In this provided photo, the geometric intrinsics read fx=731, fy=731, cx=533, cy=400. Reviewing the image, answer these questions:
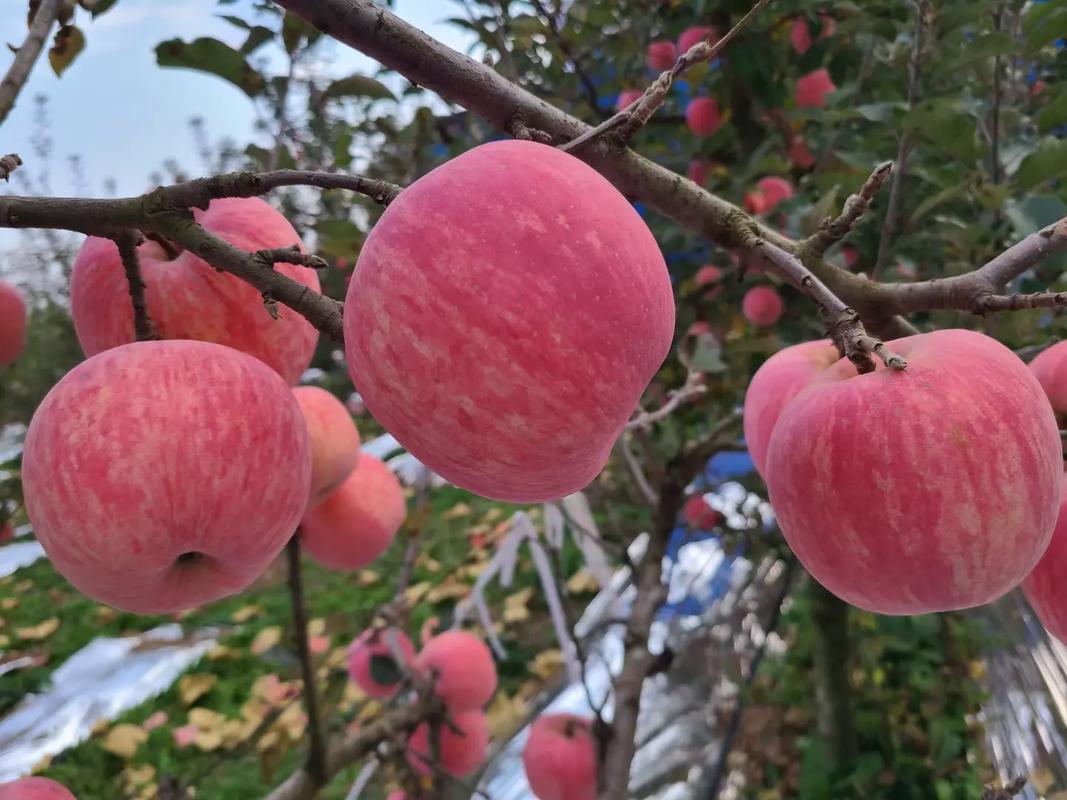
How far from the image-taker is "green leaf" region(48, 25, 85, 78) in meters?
0.80

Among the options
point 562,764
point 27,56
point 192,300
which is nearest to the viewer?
point 192,300

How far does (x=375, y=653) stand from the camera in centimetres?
128

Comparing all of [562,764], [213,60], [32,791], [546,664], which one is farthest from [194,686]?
[213,60]

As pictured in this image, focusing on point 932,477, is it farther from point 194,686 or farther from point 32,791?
point 194,686

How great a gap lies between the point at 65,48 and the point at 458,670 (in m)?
1.10

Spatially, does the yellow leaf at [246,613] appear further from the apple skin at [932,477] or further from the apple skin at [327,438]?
the apple skin at [932,477]

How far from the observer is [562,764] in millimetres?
1203

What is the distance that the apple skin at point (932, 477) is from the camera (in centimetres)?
39

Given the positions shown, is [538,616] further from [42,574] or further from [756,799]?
[42,574]

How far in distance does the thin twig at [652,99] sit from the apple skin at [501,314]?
0.05 m

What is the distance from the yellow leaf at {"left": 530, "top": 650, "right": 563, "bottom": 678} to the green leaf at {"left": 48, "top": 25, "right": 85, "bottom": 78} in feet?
6.02

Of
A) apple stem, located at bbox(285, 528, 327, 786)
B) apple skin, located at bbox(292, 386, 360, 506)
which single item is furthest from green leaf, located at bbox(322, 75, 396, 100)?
apple stem, located at bbox(285, 528, 327, 786)

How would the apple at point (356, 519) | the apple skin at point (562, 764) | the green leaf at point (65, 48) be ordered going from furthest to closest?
the apple skin at point (562, 764) < the apple at point (356, 519) < the green leaf at point (65, 48)

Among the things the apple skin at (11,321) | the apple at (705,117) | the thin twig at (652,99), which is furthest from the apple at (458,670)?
the apple at (705,117)
